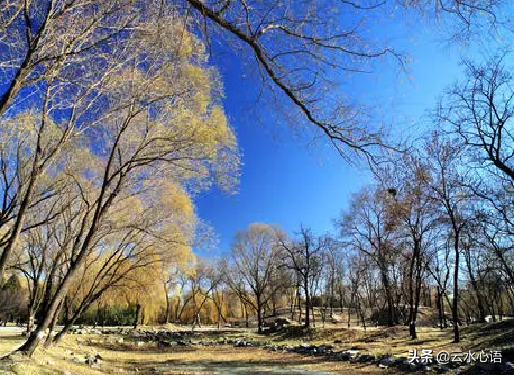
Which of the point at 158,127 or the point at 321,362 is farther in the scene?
the point at 321,362

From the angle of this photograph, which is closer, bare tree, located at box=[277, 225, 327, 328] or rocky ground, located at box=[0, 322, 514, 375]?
rocky ground, located at box=[0, 322, 514, 375]

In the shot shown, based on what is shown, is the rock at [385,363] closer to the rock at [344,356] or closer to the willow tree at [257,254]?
the rock at [344,356]

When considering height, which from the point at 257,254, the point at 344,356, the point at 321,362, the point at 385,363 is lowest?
the point at 321,362

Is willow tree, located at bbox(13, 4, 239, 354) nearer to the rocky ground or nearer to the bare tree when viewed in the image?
the rocky ground

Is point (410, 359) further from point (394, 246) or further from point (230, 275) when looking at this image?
point (230, 275)

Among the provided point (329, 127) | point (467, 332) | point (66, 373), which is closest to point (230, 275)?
point (467, 332)

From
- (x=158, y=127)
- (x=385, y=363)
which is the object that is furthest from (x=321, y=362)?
(x=158, y=127)

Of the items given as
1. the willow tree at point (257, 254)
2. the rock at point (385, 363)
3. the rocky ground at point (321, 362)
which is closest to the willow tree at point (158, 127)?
the rocky ground at point (321, 362)

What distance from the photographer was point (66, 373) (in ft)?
26.9

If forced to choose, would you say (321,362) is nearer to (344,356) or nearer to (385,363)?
(344,356)

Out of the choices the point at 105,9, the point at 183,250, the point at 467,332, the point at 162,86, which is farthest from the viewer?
the point at 467,332

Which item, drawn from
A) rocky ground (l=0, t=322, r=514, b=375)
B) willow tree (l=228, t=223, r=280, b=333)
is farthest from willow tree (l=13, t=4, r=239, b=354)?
willow tree (l=228, t=223, r=280, b=333)

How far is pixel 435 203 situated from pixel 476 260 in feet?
70.1

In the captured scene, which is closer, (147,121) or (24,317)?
(147,121)
